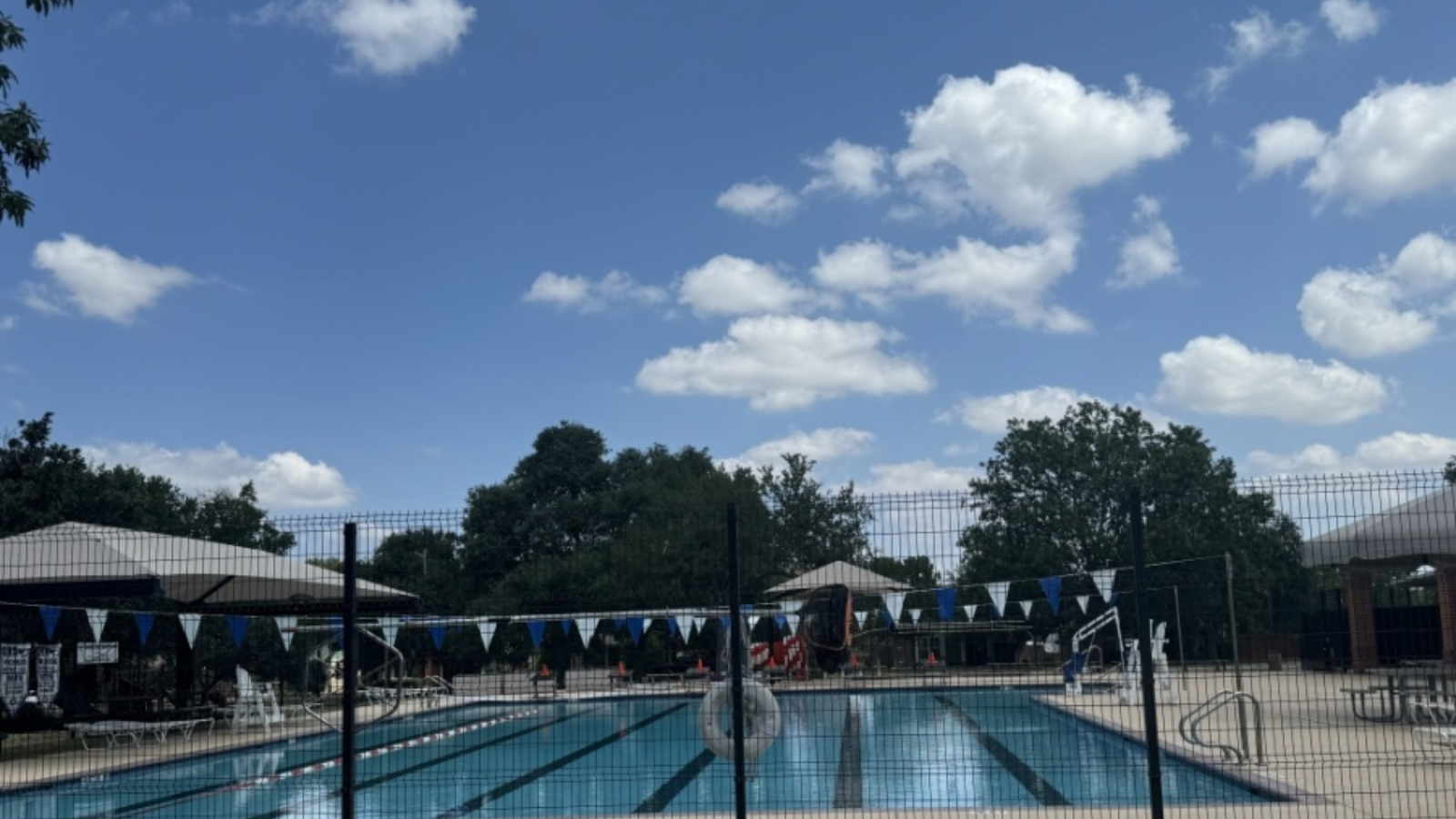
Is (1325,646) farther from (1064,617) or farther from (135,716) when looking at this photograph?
(135,716)

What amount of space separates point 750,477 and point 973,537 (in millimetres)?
44348

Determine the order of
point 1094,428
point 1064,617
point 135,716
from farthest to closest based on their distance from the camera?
1. point 1094,428
2. point 135,716
3. point 1064,617

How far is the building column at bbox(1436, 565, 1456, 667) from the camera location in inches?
483

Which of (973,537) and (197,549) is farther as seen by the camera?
(197,549)

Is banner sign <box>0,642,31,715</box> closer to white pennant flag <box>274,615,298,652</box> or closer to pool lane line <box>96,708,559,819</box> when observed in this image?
pool lane line <box>96,708,559,819</box>

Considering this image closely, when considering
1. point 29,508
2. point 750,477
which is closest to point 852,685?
point 29,508

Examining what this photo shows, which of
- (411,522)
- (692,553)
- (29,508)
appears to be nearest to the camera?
(411,522)

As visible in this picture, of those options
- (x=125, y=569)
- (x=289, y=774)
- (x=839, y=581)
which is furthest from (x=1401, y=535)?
(x=289, y=774)

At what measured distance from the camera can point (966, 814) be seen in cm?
911

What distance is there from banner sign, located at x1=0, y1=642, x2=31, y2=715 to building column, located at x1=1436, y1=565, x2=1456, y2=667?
1572cm

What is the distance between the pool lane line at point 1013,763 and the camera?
1115cm

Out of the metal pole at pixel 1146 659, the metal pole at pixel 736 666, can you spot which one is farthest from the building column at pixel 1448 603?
the metal pole at pixel 736 666

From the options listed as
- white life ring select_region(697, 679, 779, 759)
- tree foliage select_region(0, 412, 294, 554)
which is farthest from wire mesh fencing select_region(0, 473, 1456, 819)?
tree foliage select_region(0, 412, 294, 554)

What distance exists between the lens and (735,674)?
294 inches
